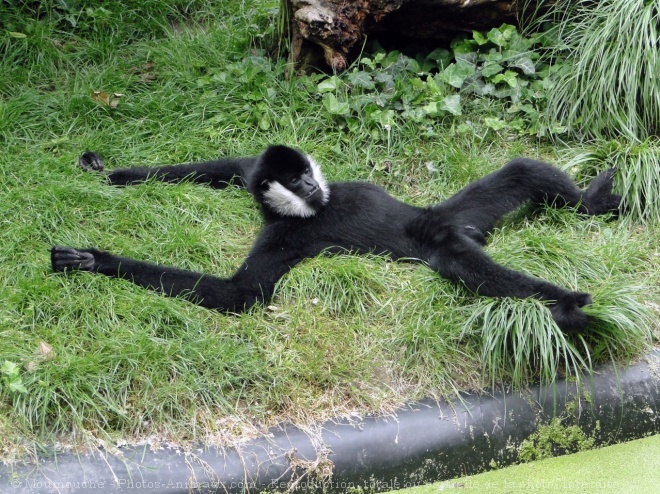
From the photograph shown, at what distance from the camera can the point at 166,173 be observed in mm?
5676

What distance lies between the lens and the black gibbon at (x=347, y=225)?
4766mm

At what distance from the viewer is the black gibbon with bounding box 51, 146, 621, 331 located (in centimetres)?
477

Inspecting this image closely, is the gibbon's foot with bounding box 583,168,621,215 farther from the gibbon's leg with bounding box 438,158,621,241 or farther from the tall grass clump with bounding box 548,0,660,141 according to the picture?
the tall grass clump with bounding box 548,0,660,141

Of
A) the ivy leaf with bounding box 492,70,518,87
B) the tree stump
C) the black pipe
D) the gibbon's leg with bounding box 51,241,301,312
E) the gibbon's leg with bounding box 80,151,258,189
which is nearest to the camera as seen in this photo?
the black pipe

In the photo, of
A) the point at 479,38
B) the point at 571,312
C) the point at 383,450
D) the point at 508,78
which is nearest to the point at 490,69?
the point at 508,78

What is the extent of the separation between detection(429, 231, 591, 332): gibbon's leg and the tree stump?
194 centimetres

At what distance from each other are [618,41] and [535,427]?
2709 millimetres

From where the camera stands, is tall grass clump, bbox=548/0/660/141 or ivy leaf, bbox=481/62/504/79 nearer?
tall grass clump, bbox=548/0/660/141

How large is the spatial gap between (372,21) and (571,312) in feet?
9.39

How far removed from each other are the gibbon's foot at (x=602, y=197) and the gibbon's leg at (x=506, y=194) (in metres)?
0.10

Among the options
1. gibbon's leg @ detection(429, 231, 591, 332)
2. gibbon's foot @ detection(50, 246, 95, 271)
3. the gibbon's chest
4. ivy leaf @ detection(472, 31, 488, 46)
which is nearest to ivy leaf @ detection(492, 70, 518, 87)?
ivy leaf @ detection(472, 31, 488, 46)

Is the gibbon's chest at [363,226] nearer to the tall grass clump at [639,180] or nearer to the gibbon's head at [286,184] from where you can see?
the gibbon's head at [286,184]

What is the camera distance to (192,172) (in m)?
5.68

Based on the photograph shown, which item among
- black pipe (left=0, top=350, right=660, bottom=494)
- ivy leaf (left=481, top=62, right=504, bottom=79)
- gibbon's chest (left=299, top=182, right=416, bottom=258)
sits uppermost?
ivy leaf (left=481, top=62, right=504, bottom=79)
